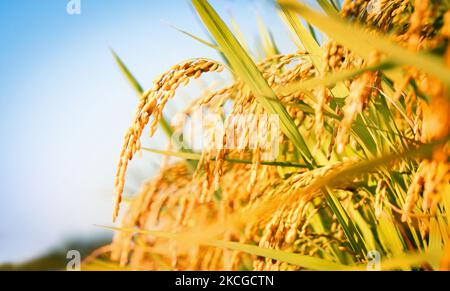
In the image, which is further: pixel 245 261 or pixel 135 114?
pixel 245 261

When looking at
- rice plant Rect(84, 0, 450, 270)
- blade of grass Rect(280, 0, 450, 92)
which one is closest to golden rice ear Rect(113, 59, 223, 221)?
rice plant Rect(84, 0, 450, 270)

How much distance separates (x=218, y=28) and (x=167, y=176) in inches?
26.4

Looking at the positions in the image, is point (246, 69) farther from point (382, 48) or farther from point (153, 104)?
point (382, 48)

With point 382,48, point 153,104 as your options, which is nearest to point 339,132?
point 382,48

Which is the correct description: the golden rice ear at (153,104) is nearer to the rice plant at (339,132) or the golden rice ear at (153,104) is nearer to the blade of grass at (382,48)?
the rice plant at (339,132)

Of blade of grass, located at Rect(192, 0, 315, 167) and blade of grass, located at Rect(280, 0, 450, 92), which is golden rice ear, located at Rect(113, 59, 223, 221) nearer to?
blade of grass, located at Rect(192, 0, 315, 167)

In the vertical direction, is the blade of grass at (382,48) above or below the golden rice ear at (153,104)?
below

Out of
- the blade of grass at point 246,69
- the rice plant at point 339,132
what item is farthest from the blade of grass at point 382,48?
the blade of grass at point 246,69
